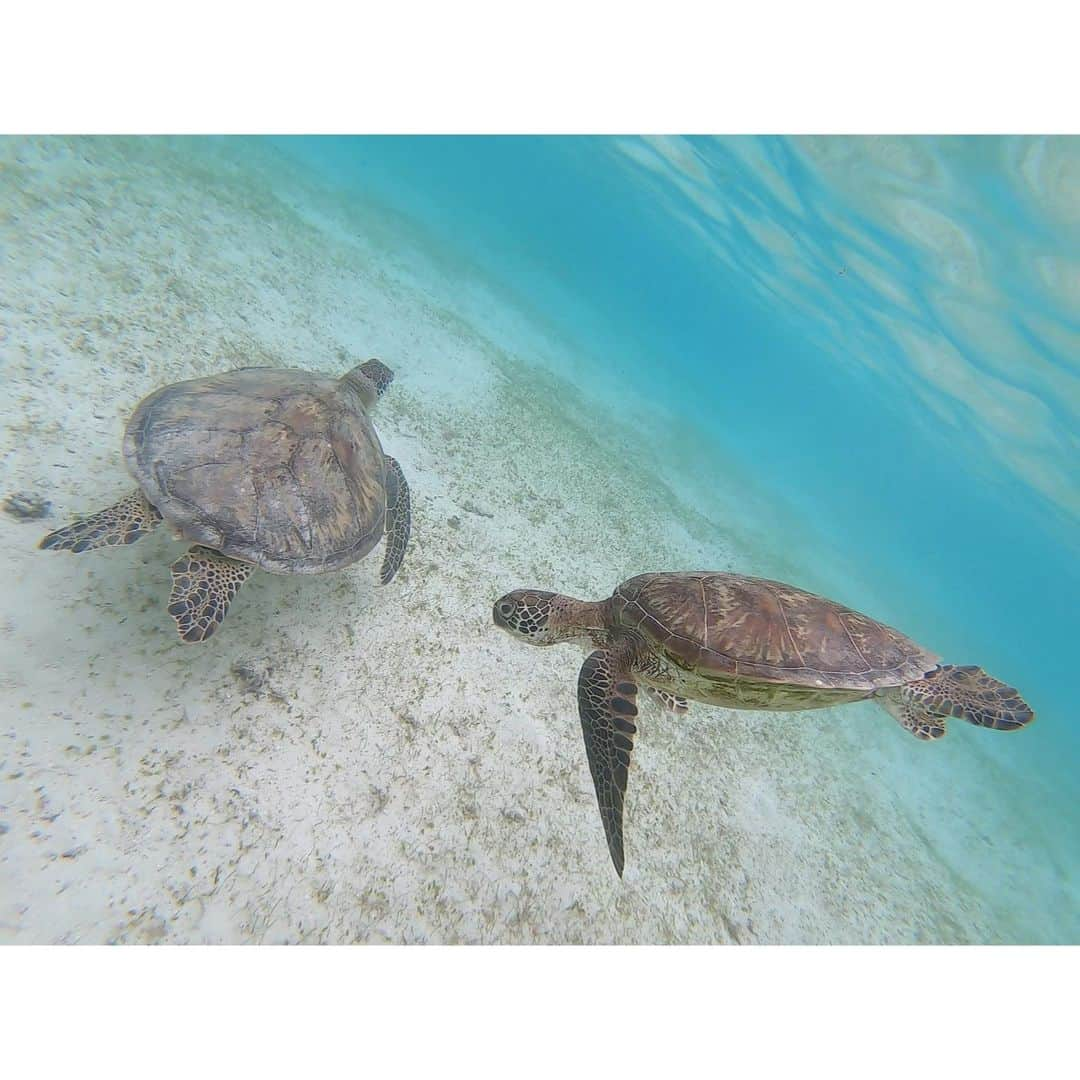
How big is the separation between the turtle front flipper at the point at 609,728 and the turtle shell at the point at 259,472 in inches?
83.2

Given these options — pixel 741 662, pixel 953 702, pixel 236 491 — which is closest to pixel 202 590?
pixel 236 491

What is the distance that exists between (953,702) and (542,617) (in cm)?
321

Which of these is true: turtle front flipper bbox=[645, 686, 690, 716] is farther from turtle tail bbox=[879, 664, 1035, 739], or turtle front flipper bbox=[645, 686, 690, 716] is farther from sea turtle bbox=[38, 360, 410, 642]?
sea turtle bbox=[38, 360, 410, 642]

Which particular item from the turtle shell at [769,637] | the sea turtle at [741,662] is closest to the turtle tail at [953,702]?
the sea turtle at [741,662]

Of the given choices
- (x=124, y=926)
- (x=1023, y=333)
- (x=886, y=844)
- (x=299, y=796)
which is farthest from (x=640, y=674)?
(x=1023, y=333)

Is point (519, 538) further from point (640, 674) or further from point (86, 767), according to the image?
point (86, 767)

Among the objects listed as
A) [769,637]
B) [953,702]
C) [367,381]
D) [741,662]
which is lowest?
[367,381]

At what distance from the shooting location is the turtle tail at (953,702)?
350 cm

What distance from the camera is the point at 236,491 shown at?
128 inches

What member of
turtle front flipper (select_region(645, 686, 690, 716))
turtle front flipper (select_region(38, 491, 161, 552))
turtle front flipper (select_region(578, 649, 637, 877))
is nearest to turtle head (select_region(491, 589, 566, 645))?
turtle front flipper (select_region(578, 649, 637, 877))

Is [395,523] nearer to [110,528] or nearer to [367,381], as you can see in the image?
[367,381]

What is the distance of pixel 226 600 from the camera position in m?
3.20

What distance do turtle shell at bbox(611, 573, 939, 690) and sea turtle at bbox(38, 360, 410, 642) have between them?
2.47m

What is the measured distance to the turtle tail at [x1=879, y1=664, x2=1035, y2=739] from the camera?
3.50 m
